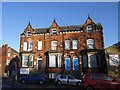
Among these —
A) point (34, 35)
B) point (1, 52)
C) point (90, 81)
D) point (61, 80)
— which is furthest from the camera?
point (1, 52)

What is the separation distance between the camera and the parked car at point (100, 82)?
14.9 m

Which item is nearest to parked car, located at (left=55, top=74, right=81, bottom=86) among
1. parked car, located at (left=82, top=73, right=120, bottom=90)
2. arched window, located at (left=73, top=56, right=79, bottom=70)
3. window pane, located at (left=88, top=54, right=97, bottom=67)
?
parked car, located at (left=82, top=73, right=120, bottom=90)

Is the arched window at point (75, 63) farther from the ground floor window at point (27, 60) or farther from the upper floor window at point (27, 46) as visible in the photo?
the upper floor window at point (27, 46)

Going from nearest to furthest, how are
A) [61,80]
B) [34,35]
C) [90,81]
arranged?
[90,81] → [61,80] → [34,35]

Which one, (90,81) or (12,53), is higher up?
(12,53)

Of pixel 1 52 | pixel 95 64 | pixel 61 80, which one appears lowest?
pixel 61 80

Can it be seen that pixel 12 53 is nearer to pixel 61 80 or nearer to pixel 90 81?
pixel 61 80

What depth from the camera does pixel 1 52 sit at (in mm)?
46531

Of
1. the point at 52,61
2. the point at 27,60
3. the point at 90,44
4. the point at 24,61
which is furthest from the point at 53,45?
the point at 90,44

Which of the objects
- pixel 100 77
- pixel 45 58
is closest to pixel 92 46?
pixel 45 58

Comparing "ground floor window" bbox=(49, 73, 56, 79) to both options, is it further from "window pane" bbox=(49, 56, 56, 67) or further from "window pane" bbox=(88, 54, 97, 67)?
"window pane" bbox=(88, 54, 97, 67)

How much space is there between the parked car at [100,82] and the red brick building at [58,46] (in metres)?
15.2

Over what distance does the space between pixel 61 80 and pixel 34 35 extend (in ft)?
45.4

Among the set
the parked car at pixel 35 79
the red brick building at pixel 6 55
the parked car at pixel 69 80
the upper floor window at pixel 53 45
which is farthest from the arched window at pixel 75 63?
the red brick building at pixel 6 55
